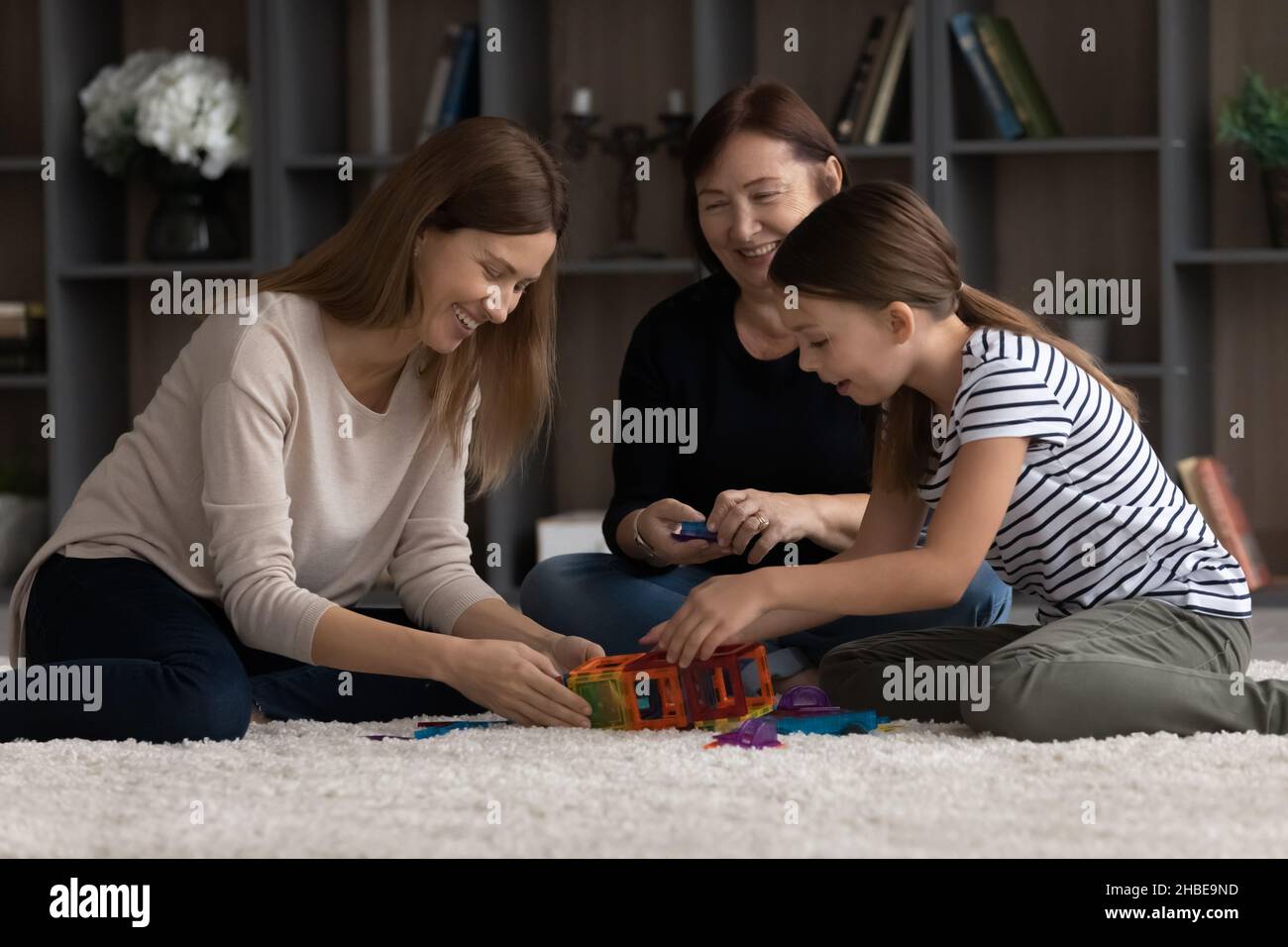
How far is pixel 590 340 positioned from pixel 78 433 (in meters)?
1.06

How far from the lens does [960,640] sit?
1.83 meters

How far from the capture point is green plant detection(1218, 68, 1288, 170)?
2816 mm

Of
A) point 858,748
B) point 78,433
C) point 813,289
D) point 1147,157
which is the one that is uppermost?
point 1147,157

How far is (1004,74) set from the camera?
2.88 meters

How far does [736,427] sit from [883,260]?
1.55ft

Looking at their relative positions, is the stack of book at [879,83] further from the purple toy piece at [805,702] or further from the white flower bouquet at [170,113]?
the purple toy piece at [805,702]

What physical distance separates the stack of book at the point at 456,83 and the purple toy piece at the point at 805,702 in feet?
5.40

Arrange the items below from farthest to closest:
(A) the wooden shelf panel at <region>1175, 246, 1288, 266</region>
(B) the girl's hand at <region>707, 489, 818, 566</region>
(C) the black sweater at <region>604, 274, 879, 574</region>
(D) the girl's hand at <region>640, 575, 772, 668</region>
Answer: (A) the wooden shelf panel at <region>1175, 246, 1288, 266</region> < (C) the black sweater at <region>604, 274, 879, 574</region> < (B) the girl's hand at <region>707, 489, 818, 566</region> < (D) the girl's hand at <region>640, 575, 772, 668</region>

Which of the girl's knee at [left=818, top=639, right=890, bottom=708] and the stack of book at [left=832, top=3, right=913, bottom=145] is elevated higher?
the stack of book at [left=832, top=3, right=913, bottom=145]

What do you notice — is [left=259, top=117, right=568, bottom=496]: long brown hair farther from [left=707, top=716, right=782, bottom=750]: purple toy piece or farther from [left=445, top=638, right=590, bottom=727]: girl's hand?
[left=707, top=716, right=782, bottom=750]: purple toy piece

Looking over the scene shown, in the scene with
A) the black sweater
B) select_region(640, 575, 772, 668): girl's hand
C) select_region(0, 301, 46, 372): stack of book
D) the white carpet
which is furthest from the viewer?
select_region(0, 301, 46, 372): stack of book

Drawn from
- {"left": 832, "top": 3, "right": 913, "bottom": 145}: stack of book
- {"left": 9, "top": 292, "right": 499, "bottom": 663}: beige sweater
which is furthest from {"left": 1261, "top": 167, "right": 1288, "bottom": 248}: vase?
{"left": 9, "top": 292, "right": 499, "bottom": 663}: beige sweater
